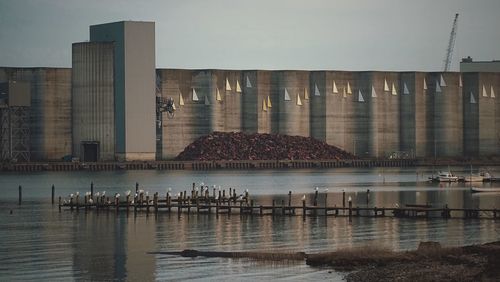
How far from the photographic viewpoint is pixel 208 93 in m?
170

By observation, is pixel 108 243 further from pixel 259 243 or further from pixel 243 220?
pixel 243 220

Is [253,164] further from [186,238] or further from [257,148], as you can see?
[186,238]

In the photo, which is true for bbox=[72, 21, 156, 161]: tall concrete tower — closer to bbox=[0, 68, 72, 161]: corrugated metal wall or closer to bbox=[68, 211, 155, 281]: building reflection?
bbox=[0, 68, 72, 161]: corrugated metal wall

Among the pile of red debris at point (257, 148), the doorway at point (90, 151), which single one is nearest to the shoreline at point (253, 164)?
the pile of red debris at point (257, 148)

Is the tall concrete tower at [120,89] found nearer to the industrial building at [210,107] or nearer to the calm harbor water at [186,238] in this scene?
the industrial building at [210,107]

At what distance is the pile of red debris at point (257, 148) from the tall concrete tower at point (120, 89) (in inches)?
594

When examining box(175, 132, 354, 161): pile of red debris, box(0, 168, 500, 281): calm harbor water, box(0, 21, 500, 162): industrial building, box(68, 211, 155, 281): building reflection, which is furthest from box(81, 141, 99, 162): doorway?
box(68, 211, 155, 281): building reflection

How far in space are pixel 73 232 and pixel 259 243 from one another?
1251 centimetres

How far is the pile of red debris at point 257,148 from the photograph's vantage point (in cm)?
17500

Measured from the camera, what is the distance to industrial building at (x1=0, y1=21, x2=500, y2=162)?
157 meters

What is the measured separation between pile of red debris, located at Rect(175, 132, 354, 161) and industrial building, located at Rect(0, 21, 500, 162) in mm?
1795

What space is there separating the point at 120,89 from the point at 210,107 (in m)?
18.4

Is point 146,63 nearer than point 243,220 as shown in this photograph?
No

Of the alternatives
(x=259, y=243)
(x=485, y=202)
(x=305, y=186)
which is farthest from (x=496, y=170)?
(x=259, y=243)
